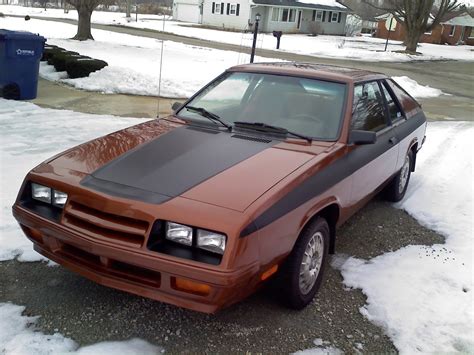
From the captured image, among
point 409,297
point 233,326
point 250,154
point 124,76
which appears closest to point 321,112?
point 250,154

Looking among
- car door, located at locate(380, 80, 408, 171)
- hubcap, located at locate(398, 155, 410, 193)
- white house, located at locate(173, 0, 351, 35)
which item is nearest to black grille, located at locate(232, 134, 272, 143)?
car door, located at locate(380, 80, 408, 171)

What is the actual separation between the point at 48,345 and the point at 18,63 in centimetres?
745

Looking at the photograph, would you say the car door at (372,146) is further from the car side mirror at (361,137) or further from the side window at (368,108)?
the car side mirror at (361,137)

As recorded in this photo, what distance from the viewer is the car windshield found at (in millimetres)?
3775

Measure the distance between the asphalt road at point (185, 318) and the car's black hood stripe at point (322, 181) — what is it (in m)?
0.70

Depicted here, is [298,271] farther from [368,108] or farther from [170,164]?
[368,108]

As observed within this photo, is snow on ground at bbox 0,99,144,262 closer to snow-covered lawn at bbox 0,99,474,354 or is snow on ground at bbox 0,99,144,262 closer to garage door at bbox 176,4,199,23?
snow-covered lawn at bbox 0,99,474,354

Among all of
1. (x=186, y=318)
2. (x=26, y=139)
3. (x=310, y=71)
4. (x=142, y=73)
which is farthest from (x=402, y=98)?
(x=142, y=73)

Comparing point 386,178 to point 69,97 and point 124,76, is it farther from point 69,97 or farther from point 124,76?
point 124,76

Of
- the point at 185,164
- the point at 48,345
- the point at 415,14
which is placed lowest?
the point at 48,345

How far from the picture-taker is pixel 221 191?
276 centimetres

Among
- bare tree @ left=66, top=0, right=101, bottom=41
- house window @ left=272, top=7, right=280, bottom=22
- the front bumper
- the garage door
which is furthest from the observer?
the garage door

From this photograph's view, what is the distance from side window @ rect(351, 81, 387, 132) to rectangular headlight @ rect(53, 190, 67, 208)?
2199 millimetres

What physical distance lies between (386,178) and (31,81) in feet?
23.5
